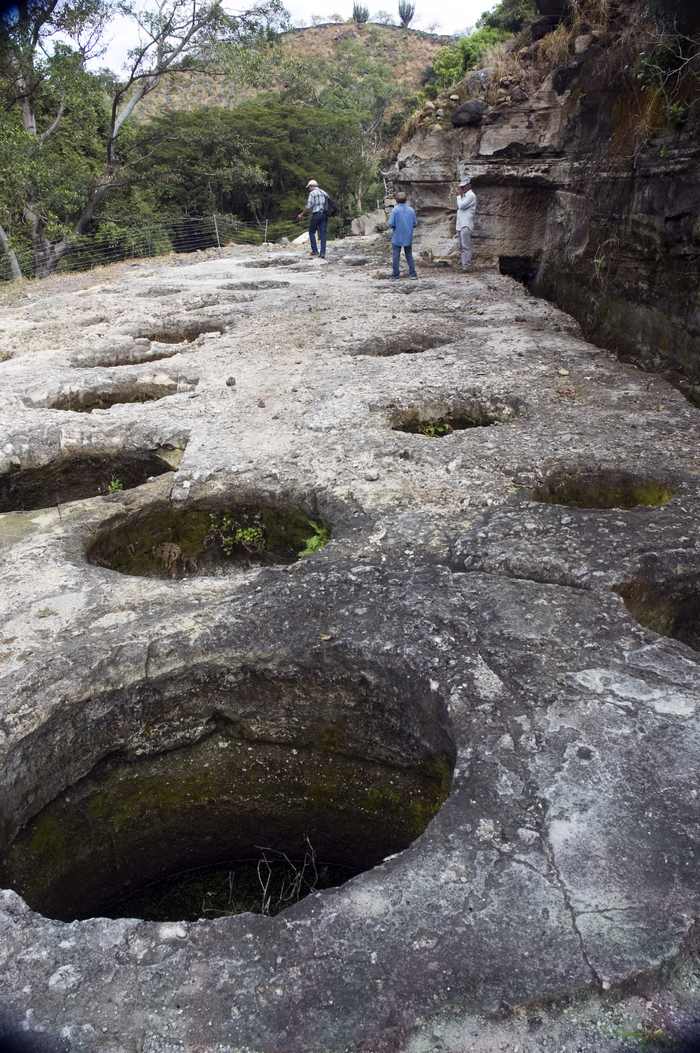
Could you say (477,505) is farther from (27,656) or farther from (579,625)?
(27,656)

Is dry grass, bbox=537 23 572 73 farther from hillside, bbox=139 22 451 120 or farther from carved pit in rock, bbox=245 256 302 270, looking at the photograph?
hillside, bbox=139 22 451 120

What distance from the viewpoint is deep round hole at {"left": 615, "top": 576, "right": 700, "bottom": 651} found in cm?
384

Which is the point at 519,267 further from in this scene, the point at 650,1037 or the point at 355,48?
the point at 355,48

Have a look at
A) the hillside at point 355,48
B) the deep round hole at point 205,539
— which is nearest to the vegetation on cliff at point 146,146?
the deep round hole at point 205,539

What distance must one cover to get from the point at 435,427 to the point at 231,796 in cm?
383

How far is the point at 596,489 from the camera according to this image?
5152 millimetres

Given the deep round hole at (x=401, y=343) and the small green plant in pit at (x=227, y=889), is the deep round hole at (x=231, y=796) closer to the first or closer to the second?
the small green plant in pit at (x=227, y=889)

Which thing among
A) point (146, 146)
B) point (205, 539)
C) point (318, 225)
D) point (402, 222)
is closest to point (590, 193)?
point (402, 222)

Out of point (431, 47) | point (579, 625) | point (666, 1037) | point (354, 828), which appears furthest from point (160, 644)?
point (431, 47)

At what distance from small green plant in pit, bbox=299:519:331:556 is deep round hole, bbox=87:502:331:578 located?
0.26 feet

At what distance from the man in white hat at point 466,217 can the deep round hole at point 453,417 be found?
7316 mm

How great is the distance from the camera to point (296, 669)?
354 centimetres

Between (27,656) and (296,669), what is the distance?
1244 millimetres

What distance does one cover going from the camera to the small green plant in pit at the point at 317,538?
4.74 meters
